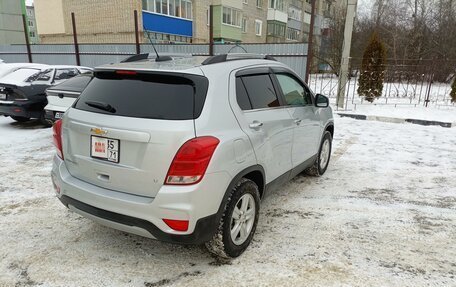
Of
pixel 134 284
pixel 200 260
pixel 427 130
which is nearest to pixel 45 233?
pixel 134 284

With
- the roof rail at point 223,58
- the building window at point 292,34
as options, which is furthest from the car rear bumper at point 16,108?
the building window at point 292,34

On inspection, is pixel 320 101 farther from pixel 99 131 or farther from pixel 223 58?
pixel 99 131

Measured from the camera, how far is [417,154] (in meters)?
6.26

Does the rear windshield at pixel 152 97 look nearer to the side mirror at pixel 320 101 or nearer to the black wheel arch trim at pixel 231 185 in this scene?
the black wheel arch trim at pixel 231 185

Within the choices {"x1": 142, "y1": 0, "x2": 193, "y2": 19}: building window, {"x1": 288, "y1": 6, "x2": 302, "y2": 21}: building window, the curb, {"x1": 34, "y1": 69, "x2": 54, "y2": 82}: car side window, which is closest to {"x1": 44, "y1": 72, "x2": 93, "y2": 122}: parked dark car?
{"x1": 34, "y1": 69, "x2": 54, "y2": 82}: car side window

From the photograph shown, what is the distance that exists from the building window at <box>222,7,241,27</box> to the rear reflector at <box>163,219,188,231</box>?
3199 cm

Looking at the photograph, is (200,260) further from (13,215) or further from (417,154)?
(417,154)

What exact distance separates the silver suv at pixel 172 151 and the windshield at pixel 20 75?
581 centimetres

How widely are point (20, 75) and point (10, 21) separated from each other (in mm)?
Result: 28050

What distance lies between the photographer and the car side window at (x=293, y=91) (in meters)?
3.71

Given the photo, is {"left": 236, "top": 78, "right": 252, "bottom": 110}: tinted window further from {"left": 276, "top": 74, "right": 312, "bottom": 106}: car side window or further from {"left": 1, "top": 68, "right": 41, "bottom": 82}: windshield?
{"left": 1, "top": 68, "right": 41, "bottom": 82}: windshield

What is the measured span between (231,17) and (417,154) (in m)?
29.7

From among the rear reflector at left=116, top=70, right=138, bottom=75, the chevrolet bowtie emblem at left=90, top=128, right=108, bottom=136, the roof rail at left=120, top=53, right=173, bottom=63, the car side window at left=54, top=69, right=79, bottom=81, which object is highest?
the roof rail at left=120, top=53, right=173, bottom=63

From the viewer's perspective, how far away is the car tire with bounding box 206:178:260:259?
2654 millimetres
